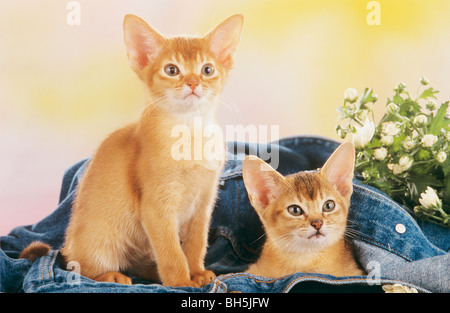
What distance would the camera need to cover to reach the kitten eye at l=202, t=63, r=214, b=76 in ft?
3.13

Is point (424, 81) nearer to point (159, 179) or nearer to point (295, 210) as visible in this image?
point (295, 210)

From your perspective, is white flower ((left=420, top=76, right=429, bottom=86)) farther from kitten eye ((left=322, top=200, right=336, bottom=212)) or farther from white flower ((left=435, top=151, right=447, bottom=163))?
kitten eye ((left=322, top=200, right=336, bottom=212))

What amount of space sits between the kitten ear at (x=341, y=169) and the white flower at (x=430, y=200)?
0.18m

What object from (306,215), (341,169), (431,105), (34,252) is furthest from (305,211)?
(34,252)

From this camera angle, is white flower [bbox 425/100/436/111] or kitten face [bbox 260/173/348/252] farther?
white flower [bbox 425/100/436/111]

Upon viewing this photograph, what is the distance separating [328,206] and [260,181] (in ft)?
0.44

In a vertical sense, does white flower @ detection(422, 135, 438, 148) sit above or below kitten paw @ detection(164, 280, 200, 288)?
above

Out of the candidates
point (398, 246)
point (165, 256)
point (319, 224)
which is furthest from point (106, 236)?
point (398, 246)

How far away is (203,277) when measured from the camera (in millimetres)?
944

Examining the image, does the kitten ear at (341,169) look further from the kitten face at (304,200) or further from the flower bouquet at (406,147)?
the flower bouquet at (406,147)

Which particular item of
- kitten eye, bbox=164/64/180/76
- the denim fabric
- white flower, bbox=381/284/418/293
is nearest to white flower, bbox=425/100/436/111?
the denim fabric

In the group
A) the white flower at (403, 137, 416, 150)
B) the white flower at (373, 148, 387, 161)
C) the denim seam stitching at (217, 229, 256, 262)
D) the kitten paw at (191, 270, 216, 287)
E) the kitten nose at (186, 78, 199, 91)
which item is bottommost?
the denim seam stitching at (217, 229, 256, 262)

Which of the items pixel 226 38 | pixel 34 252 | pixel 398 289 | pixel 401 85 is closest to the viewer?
pixel 398 289
